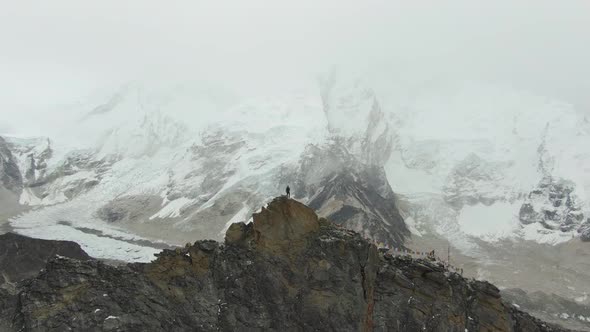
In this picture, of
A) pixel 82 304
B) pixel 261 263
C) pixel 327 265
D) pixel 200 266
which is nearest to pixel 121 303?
pixel 82 304

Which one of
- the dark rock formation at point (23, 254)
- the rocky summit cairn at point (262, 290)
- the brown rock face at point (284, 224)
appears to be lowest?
the dark rock formation at point (23, 254)

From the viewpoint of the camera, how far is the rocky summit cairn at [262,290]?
4697 cm

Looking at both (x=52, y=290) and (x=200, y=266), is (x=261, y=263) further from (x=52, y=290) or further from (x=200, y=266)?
(x=52, y=290)

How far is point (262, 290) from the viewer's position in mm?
49469

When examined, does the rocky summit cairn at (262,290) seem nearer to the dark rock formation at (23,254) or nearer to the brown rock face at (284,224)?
the brown rock face at (284,224)

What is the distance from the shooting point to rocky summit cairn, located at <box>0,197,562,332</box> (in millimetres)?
46969

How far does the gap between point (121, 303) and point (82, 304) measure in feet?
9.51

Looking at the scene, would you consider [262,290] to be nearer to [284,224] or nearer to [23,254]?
[284,224]

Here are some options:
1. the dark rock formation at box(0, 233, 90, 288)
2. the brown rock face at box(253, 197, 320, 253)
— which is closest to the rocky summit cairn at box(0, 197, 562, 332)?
the brown rock face at box(253, 197, 320, 253)

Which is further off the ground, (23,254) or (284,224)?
(284,224)

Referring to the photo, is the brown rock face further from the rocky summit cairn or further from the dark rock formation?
the dark rock formation

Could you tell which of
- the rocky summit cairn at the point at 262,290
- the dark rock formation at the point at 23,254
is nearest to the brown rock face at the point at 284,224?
the rocky summit cairn at the point at 262,290

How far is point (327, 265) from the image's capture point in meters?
49.9

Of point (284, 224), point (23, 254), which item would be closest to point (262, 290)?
point (284, 224)
